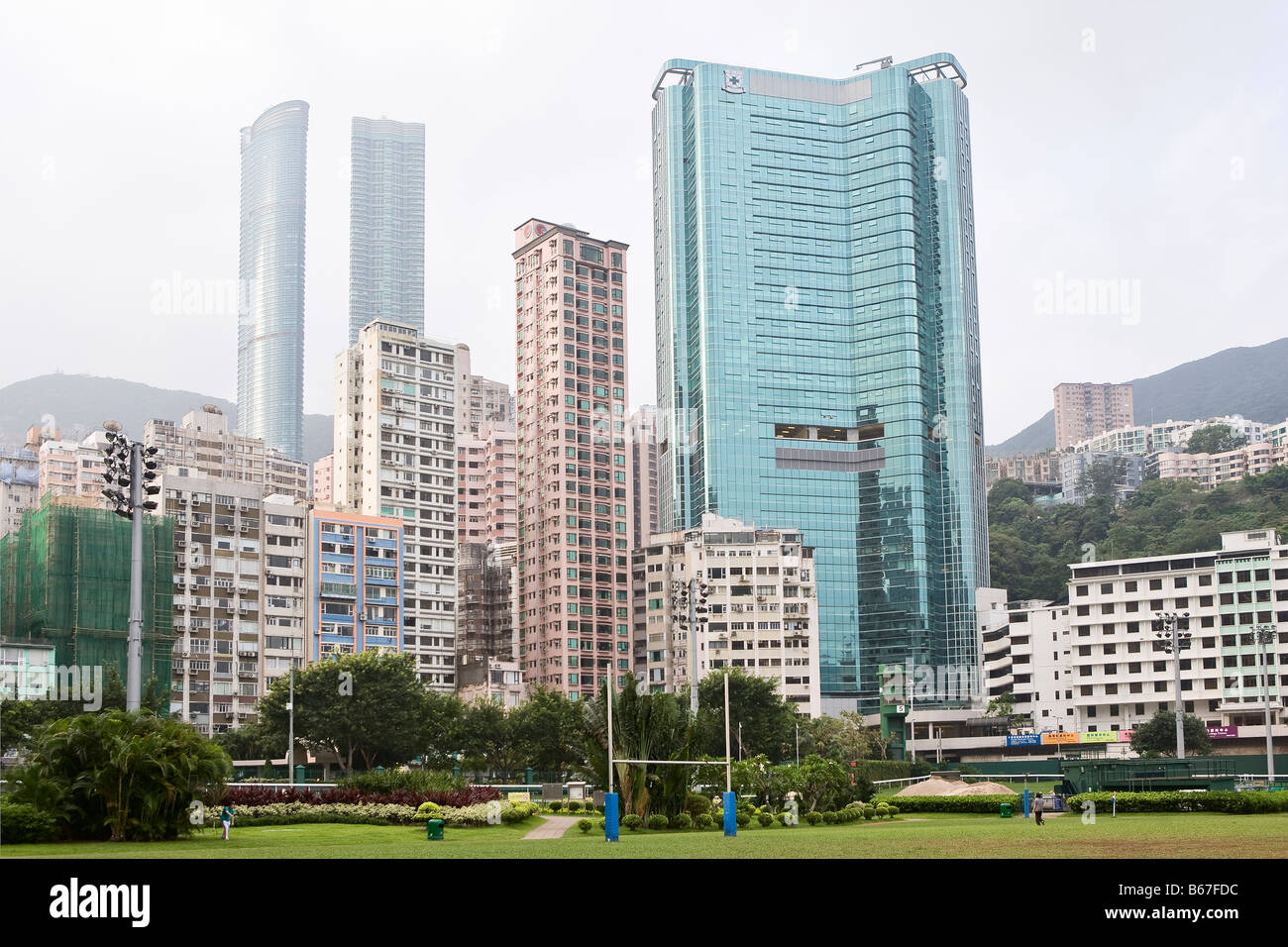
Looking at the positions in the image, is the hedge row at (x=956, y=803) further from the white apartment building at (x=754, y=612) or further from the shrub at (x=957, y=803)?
the white apartment building at (x=754, y=612)

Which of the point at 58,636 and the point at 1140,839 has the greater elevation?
the point at 58,636

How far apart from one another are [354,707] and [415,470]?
60.4m

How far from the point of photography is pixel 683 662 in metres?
125

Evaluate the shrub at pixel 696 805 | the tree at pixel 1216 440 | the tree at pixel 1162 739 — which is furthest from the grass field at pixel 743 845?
the tree at pixel 1216 440

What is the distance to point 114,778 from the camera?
25.9m

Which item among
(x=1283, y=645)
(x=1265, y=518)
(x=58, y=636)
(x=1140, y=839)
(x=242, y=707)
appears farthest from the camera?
(x=1265, y=518)

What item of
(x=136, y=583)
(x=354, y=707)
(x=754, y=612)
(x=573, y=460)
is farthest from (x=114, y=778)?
(x=573, y=460)

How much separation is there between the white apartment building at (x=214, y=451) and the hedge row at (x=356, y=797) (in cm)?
11642

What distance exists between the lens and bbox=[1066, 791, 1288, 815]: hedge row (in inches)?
1501

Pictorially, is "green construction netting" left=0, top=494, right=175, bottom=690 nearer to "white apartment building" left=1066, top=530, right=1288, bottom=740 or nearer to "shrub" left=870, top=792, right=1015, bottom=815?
"shrub" left=870, top=792, right=1015, bottom=815

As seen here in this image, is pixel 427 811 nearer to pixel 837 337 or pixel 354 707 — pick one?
pixel 354 707
